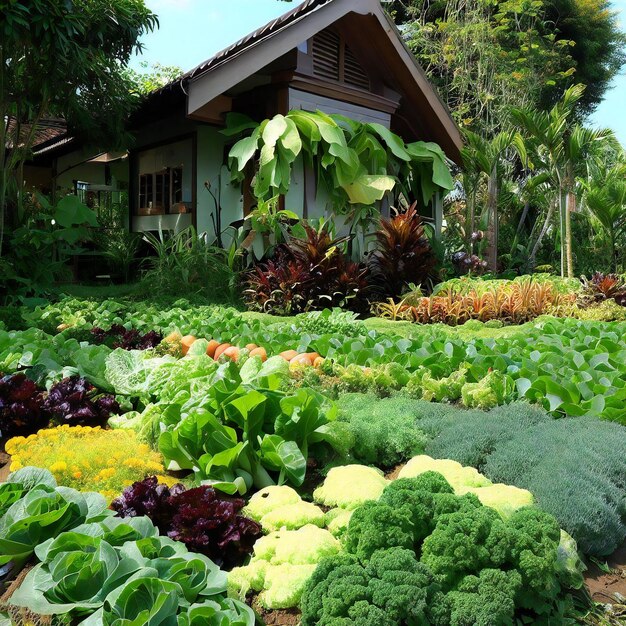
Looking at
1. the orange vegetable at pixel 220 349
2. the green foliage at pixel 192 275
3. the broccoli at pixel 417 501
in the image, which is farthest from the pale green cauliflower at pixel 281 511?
the green foliage at pixel 192 275

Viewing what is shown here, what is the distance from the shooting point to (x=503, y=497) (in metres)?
2.46

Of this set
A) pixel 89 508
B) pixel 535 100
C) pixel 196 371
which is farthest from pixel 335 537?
pixel 535 100

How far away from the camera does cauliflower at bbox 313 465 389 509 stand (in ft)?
8.29

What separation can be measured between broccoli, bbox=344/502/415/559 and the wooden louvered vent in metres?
10.8

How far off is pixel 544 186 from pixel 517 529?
17858mm

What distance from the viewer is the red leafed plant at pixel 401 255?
34.7 feet

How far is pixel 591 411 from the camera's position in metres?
3.49

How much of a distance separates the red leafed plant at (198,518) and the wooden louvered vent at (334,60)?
34.2 feet

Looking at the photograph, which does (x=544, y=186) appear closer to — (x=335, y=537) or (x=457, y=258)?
(x=457, y=258)

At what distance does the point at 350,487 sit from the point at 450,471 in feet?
1.43

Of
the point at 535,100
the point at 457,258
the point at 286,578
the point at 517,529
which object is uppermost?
the point at 535,100

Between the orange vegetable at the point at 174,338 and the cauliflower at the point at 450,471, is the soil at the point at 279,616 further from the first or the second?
the orange vegetable at the point at 174,338

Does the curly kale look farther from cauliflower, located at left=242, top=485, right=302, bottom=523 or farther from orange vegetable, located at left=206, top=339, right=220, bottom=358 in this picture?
orange vegetable, located at left=206, top=339, right=220, bottom=358

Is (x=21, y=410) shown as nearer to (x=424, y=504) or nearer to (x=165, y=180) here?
(x=424, y=504)
